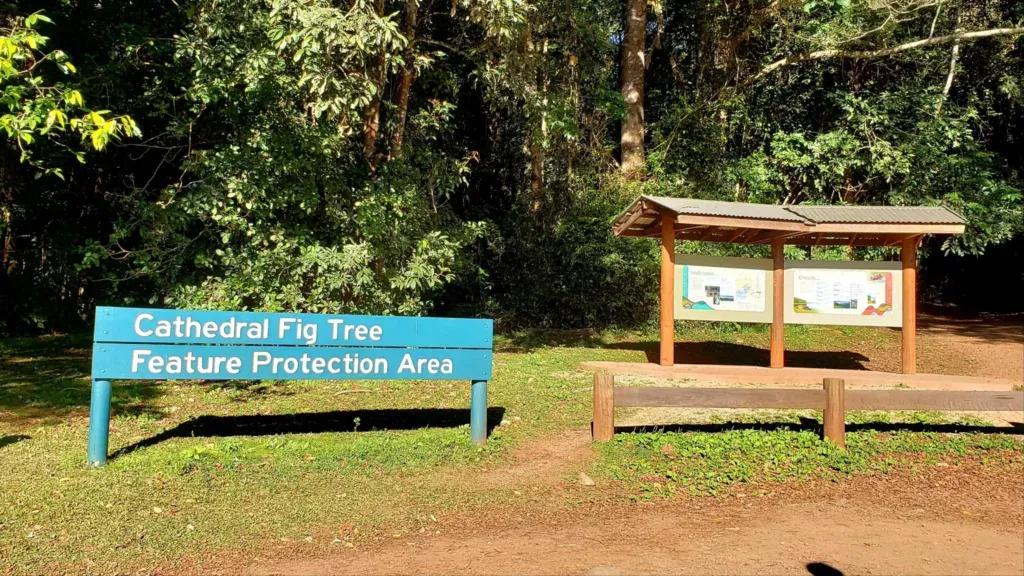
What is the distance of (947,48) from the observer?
19109 mm

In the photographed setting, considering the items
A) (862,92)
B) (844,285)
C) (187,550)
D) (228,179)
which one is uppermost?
(862,92)

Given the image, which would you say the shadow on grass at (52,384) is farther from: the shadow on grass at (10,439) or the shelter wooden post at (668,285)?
the shelter wooden post at (668,285)

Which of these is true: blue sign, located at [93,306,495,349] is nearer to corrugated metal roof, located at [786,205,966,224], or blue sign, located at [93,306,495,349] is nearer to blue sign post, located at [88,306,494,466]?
blue sign post, located at [88,306,494,466]

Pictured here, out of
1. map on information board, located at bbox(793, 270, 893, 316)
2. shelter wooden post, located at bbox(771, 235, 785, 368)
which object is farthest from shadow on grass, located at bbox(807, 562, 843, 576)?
map on information board, located at bbox(793, 270, 893, 316)

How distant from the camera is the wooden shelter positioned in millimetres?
10906

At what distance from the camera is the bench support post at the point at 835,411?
A: 7.32 meters

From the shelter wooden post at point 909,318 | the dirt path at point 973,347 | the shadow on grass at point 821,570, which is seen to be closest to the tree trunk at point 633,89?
the dirt path at point 973,347

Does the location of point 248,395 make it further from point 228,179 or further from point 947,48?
point 947,48

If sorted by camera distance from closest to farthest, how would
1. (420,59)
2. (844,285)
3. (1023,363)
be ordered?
(844,285) < (420,59) < (1023,363)

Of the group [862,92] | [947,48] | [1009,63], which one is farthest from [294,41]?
[1009,63]

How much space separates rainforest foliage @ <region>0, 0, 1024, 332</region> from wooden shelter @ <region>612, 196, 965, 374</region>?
260 cm

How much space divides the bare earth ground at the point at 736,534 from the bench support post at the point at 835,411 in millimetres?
691

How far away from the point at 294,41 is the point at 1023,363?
14133 mm

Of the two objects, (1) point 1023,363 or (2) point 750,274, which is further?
(1) point 1023,363
